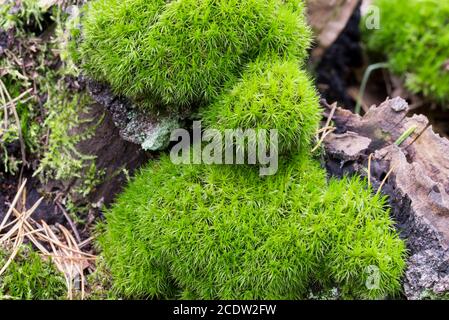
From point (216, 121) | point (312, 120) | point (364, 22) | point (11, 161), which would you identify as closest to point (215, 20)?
point (216, 121)

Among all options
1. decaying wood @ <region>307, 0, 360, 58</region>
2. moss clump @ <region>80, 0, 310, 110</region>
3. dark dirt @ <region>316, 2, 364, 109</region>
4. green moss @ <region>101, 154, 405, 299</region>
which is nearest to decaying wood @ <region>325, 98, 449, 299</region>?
green moss @ <region>101, 154, 405, 299</region>

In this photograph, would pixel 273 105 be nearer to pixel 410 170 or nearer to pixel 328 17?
pixel 410 170

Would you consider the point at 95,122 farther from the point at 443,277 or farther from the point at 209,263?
the point at 443,277

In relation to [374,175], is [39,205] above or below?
below

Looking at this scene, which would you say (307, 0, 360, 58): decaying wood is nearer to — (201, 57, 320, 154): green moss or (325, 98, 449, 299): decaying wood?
(325, 98, 449, 299): decaying wood

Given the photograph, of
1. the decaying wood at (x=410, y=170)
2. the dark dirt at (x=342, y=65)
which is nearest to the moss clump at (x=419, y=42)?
the dark dirt at (x=342, y=65)

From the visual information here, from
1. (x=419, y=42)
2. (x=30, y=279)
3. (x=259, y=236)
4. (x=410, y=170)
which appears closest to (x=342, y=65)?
(x=419, y=42)
